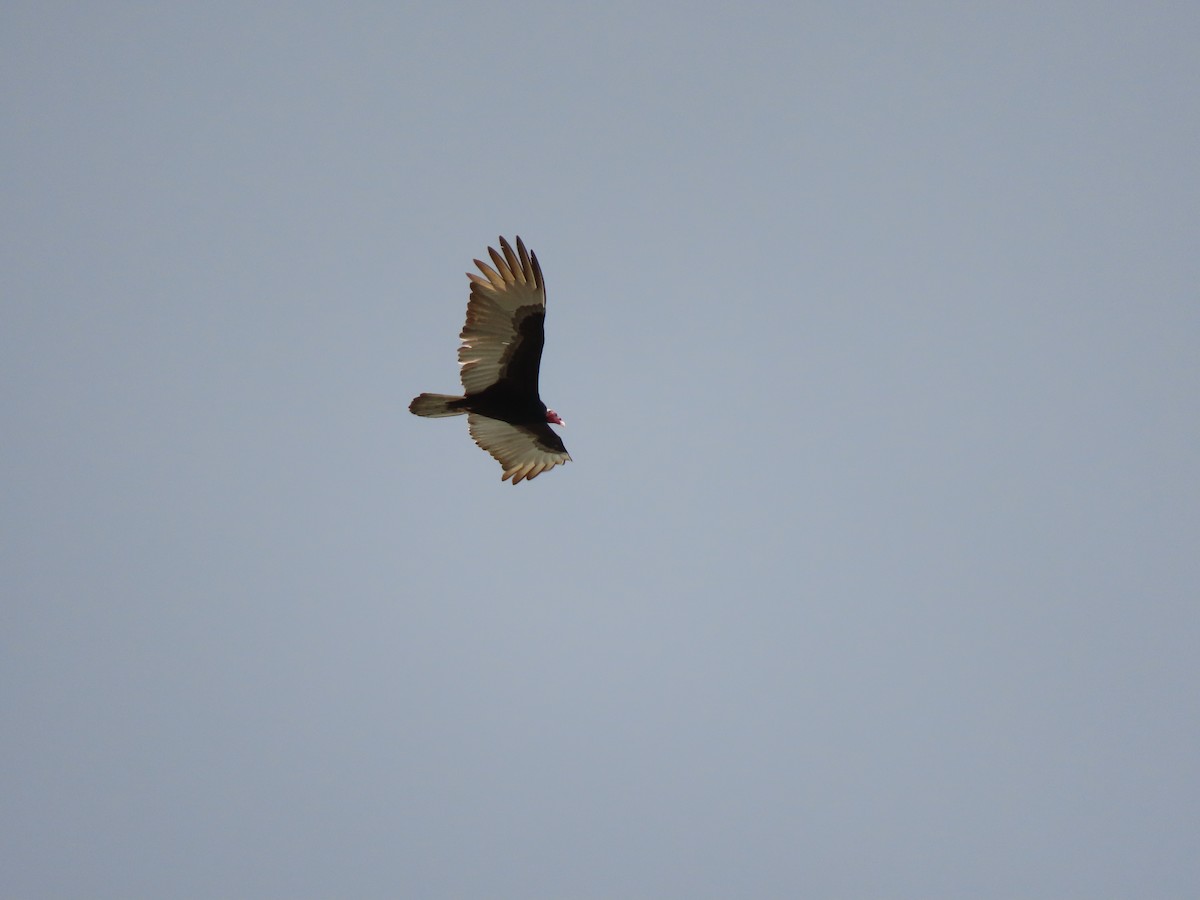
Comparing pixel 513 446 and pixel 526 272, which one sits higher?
pixel 526 272

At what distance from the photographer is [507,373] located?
51.6 feet

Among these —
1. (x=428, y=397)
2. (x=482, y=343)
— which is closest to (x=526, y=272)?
(x=482, y=343)

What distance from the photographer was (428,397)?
1539 centimetres

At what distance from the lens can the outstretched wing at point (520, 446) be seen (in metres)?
16.6

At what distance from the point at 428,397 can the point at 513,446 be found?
2007 mm

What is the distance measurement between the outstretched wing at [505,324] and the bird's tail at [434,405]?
0.37 meters

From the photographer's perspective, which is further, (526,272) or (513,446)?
(513,446)

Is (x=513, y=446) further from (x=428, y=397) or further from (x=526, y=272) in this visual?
(x=526, y=272)

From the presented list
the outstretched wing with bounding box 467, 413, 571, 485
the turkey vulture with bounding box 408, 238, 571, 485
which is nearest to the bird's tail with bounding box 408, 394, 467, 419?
the turkey vulture with bounding box 408, 238, 571, 485

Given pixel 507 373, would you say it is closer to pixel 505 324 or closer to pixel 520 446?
pixel 505 324

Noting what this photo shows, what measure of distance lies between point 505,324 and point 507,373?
86 cm

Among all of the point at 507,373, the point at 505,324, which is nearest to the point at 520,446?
the point at 507,373

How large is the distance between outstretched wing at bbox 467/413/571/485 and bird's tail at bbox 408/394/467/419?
802 millimetres

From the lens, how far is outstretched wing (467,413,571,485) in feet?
54.4
